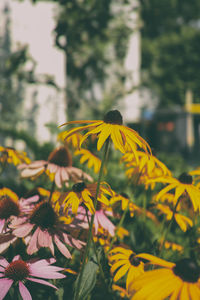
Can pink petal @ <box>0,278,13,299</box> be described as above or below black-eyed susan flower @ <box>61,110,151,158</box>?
below

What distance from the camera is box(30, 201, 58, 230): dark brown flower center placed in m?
0.89

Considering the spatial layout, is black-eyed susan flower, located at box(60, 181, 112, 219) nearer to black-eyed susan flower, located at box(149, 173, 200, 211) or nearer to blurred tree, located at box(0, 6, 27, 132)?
black-eyed susan flower, located at box(149, 173, 200, 211)

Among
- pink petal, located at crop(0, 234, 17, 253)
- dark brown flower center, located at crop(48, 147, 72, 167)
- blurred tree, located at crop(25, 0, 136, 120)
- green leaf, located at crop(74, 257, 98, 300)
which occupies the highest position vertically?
blurred tree, located at crop(25, 0, 136, 120)

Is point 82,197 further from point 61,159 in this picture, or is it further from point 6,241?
point 61,159

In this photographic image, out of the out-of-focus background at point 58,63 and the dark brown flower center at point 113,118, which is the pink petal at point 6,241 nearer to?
the dark brown flower center at point 113,118

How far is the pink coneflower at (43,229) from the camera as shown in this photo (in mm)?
836

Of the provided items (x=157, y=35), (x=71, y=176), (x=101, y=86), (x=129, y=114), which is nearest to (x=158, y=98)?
(x=157, y=35)

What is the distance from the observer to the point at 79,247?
2.84ft

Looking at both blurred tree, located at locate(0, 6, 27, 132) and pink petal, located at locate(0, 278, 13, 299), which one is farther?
blurred tree, located at locate(0, 6, 27, 132)

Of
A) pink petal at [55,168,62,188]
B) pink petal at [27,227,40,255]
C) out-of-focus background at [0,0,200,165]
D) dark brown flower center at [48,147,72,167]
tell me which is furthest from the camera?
out-of-focus background at [0,0,200,165]

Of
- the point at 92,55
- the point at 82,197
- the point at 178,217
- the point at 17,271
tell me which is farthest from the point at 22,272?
the point at 92,55

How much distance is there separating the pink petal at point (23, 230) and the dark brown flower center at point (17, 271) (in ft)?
0.23

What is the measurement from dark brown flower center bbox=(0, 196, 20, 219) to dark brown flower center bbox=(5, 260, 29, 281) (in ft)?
0.67

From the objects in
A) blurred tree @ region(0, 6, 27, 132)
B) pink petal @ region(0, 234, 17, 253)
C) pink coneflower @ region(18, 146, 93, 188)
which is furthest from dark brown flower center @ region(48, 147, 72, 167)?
blurred tree @ region(0, 6, 27, 132)
